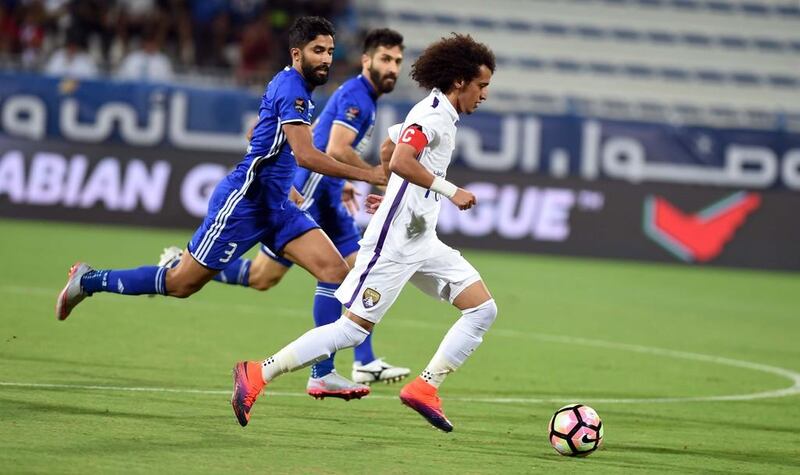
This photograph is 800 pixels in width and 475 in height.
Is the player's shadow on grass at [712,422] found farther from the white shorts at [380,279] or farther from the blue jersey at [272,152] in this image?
the blue jersey at [272,152]

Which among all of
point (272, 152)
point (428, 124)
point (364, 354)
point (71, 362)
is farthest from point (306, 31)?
point (71, 362)

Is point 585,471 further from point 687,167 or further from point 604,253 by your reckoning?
point 687,167

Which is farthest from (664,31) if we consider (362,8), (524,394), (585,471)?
(585,471)

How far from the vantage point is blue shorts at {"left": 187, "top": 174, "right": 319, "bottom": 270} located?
25.2 feet

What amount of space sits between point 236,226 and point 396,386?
196 cm

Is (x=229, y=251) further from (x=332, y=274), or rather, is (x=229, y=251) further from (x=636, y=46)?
(x=636, y=46)

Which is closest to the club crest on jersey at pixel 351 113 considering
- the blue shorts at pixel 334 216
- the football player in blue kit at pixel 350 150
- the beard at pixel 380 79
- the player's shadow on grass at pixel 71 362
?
the football player in blue kit at pixel 350 150

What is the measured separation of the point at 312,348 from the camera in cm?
694

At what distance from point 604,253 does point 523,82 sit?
5.89 meters

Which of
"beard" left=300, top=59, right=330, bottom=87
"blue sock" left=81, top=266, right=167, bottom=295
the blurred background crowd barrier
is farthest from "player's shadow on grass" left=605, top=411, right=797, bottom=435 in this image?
the blurred background crowd barrier

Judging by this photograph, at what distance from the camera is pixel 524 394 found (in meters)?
8.79

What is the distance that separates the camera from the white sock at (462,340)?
7.12 meters

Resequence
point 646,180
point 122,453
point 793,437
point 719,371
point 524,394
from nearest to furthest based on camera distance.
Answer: point 122,453 < point 793,437 < point 524,394 < point 719,371 < point 646,180

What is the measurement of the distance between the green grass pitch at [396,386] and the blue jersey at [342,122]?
1315 mm
